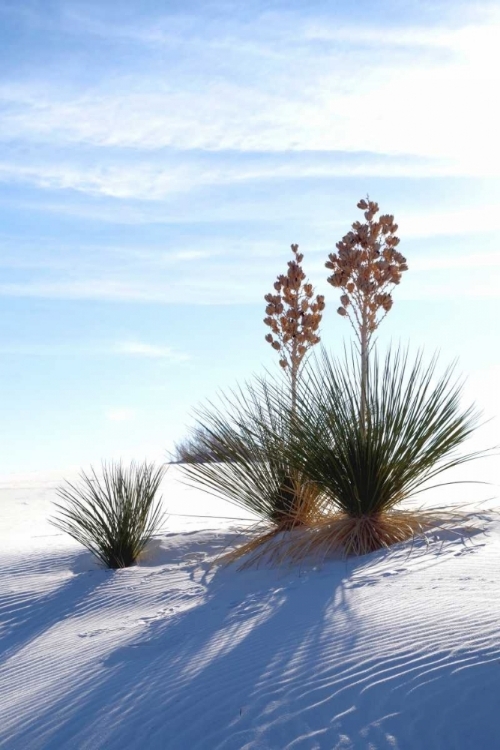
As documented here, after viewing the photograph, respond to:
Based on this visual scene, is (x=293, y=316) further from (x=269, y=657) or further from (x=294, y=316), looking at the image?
(x=269, y=657)

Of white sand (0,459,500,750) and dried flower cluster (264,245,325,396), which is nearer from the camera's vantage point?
white sand (0,459,500,750)

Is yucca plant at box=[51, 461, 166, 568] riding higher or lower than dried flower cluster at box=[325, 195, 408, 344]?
lower

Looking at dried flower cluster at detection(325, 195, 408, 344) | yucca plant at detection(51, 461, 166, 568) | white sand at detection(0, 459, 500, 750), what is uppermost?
dried flower cluster at detection(325, 195, 408, 344)

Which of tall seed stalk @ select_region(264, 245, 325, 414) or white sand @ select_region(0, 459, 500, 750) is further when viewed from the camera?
tall seed stalk @ select_region(264, 245, 325, 414)

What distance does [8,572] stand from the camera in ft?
24.1

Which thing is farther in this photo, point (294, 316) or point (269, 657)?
point (294, 316)

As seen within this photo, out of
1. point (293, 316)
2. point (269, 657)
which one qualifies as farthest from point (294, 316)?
point (269, 657)

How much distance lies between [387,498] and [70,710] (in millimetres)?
3239

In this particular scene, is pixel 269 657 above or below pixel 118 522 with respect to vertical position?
below

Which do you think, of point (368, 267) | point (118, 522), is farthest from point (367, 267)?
point (118, 522)

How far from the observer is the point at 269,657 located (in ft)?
11.1

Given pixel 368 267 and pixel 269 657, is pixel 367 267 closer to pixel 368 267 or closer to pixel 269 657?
pixel 368 267

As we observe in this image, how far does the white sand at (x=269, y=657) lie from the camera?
8.66 ft

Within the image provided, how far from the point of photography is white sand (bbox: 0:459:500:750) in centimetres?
264
